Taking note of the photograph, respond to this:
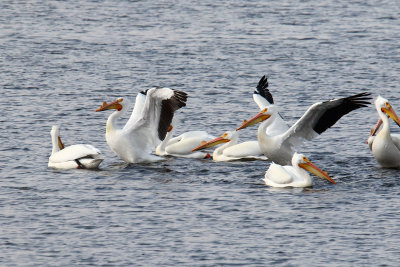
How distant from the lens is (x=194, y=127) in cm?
1596

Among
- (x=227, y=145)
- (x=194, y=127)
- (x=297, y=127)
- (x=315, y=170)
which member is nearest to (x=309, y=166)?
(x=315, y=170)

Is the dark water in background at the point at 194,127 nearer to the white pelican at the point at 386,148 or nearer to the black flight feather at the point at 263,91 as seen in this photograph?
the white pelican at the point at 386,148

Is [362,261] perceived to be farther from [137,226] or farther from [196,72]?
[196,72]

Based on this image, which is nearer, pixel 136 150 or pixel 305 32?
pixel 136 150

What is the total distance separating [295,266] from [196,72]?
10713 millimetres

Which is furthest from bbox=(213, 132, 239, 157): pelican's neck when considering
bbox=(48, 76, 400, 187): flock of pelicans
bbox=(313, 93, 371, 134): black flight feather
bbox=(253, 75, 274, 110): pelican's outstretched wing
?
bbox=(313, 93, 371, 134): black flight feather

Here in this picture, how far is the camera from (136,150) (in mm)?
13867

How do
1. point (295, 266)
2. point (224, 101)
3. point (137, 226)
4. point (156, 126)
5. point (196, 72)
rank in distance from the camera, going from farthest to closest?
point (196, 72)
point (224, 101)
point (156, 126)
point (137, 226)
point (295, 266)

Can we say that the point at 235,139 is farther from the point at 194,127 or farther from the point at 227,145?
the point at 194,127

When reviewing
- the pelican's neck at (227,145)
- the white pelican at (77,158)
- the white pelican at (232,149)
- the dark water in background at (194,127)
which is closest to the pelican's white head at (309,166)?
the dark water in background at (194,127)

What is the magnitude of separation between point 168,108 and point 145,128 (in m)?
0.55

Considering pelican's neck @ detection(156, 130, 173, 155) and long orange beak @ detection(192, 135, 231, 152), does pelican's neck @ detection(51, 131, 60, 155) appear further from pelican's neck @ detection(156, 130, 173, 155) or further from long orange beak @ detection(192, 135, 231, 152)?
long orange beak @ detection(192, 135, 231, 152)

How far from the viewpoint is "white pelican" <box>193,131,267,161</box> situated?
13.8m

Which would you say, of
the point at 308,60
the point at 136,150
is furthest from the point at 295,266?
the point at 308,60
